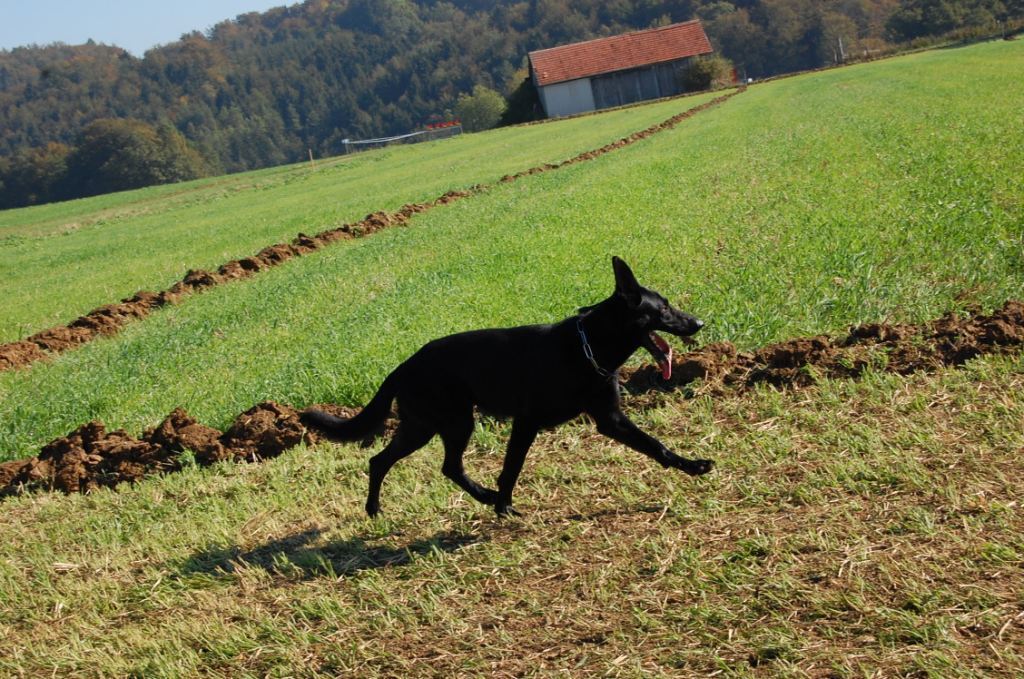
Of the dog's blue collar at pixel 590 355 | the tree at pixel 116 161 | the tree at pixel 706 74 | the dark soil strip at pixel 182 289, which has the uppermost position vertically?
the tree at pixel 116 161

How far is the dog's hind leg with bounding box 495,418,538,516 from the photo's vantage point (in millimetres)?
5613

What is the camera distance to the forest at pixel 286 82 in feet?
372

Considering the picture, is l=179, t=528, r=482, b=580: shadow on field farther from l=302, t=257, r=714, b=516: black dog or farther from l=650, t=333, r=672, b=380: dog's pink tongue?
l=650, t=333, r=672, b=380: dog's pink tongue

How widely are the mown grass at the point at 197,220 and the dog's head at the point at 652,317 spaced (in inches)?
558

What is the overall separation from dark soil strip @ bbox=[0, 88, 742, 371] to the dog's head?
11.4m

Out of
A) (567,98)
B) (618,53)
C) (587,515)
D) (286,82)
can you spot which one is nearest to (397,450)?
(587,515)

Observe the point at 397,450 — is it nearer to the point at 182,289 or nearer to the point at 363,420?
the point at 363,420

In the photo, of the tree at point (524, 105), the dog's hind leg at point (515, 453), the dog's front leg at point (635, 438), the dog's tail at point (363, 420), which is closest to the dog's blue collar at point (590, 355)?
the dog's front leg at point (635, 438)

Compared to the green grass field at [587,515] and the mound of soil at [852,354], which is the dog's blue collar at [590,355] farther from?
the mound of soil at [852,354]

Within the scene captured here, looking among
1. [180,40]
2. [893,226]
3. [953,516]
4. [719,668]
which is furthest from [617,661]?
[180,40]

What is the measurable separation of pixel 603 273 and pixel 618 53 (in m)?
89.0

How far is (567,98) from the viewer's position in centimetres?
9506

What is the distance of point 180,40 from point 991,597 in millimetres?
206972

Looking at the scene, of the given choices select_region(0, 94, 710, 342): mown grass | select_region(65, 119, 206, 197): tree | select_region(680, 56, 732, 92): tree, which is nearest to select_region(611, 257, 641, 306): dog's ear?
select_region(0, 94, 710, 342): mown grass
